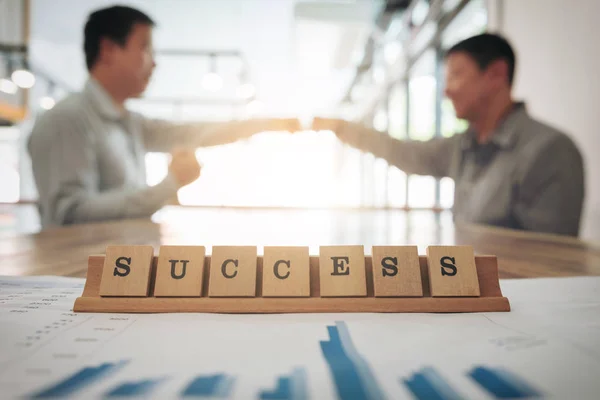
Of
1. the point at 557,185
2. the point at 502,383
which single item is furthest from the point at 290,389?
the point at 557,185

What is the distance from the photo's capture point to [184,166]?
1343mm

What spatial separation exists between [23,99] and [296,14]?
5751 mm

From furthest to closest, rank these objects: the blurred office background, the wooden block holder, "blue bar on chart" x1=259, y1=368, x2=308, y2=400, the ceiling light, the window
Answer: the ceiling light, the window, the blurred office background, the wooden block holder, "blue bar on chart" x1=259, y1=368, x2=308, y2=400

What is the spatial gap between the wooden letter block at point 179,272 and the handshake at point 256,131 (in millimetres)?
966

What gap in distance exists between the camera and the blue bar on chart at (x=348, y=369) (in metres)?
0.23

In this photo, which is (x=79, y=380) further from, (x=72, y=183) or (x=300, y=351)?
(x=72, y=183)

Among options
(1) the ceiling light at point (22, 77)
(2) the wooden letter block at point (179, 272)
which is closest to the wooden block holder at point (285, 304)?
(2) the wooden letter block at point (179, 272)

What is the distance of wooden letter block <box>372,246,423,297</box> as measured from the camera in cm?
40

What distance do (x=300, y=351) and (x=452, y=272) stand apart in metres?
0.21

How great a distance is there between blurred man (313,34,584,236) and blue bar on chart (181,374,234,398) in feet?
4.81

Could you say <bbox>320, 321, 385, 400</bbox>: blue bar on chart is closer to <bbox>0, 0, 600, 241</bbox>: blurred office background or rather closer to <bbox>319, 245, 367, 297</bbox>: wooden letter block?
<bbox>319, 245, 367, 297</bbox>: wooden letter block

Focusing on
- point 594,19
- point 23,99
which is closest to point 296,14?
point 594,19

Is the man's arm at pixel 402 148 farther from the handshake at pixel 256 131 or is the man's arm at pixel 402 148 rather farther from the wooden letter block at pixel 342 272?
the wooden letter block at pixel 342 272

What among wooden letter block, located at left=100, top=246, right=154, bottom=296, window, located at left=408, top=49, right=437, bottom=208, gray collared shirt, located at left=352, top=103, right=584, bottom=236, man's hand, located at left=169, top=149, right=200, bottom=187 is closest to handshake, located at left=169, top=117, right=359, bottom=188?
man's hand, located at left=169, top=149, right=200, bottom=187
